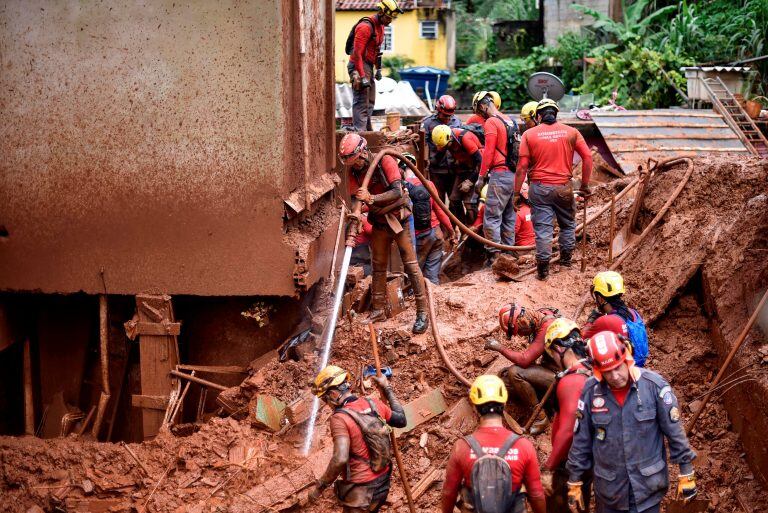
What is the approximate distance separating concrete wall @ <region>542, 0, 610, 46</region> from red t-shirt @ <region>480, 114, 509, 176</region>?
19.9 m

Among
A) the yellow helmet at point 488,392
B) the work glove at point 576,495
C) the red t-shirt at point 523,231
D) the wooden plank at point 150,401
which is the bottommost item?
the wooden plank at point 150,401

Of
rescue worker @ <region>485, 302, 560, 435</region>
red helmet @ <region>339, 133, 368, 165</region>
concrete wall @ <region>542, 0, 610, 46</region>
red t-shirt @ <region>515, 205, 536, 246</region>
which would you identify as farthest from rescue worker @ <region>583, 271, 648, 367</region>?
concrete wall @ <region>542, 0, 610, 46</region>

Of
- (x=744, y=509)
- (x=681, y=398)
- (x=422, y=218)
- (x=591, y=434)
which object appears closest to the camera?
(x=591, y=434)

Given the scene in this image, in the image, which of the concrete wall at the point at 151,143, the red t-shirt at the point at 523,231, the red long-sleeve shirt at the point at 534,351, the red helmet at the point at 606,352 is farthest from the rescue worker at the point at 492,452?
the red t-shirt at the point at 523,231

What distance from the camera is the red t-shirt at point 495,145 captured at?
1034cm

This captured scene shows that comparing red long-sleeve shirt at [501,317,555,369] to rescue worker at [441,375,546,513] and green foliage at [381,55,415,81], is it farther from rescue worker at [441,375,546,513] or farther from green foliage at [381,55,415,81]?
green foliage at [381,55,415,81]

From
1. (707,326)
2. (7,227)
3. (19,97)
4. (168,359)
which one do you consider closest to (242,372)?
(168,359)

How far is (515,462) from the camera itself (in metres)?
5.00

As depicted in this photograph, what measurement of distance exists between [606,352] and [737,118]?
1176 centimetres

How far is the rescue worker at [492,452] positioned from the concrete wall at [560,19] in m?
25.7

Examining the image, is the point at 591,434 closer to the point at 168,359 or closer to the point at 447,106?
the point at 168,359

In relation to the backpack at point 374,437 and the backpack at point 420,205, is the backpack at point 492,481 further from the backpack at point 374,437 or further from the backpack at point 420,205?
the backpack at point 420,205

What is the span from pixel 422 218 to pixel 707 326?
11.9ft

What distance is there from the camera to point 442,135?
37.1 ft
